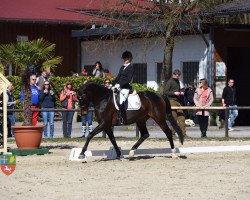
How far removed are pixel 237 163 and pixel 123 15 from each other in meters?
16.9

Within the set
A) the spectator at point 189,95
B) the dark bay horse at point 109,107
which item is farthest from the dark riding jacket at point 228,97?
the dark bay horse at point 109,107

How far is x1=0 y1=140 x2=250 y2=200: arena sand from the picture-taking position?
13391 mm

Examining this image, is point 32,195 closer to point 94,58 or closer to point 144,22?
point 144,22

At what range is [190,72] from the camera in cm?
3719

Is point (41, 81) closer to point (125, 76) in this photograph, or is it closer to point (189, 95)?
point (189, 95)

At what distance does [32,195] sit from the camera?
43.9 ft

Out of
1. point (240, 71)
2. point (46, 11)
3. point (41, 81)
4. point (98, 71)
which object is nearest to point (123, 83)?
point (41, 81)

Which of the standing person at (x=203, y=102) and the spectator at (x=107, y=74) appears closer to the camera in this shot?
the standing person at (x=203, y=102)

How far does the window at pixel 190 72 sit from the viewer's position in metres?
Result: 36.8

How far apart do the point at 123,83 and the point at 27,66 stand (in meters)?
3.25

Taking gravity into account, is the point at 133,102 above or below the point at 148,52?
below

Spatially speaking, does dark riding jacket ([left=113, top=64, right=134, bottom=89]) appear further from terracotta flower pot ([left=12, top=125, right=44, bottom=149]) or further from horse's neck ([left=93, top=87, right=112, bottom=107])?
terracotta flower pot ([left=12, top=125, right=44, bottom=149])

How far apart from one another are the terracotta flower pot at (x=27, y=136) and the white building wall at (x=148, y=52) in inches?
567

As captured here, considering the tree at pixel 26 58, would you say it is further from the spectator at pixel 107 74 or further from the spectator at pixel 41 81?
the spectator at pixel 107 74
